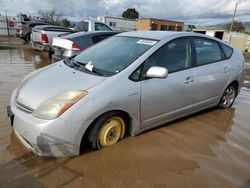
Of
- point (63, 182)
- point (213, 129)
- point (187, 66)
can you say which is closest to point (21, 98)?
point (63, 182)

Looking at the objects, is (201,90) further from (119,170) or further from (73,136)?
(73,136)

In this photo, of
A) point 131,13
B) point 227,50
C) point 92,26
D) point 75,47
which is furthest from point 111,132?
point 131,13

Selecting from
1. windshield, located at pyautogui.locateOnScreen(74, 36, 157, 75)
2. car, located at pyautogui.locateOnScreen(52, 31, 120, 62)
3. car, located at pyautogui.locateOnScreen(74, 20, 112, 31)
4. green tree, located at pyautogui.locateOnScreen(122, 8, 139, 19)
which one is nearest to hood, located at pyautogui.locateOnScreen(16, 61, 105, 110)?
windshield, located at pyautogui.locateOnScreen(74, 36, 157, 75)

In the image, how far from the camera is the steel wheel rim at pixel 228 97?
16.6 feet

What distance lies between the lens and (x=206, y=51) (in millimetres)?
4355

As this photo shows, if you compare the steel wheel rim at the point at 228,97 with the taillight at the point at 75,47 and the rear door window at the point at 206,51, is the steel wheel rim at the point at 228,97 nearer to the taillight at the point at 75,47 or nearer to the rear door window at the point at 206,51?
the rear door window at the point at 206,51

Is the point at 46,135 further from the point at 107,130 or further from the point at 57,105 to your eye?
the point at 107,130

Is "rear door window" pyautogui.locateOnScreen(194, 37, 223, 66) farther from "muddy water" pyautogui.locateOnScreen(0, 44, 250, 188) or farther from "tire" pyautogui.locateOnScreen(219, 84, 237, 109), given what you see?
"muddy water" pyautogui.locateOnScreen(0, 44, 250, 188)

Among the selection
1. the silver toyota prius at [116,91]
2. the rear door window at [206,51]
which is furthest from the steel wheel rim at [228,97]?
the rear door window at [206,51]

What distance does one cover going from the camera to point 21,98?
308 centimetres

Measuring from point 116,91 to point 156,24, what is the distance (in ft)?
142

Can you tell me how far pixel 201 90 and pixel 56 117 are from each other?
2.64m

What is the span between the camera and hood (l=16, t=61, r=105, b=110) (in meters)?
2.92

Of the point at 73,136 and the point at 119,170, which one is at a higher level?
the point at 73,136
